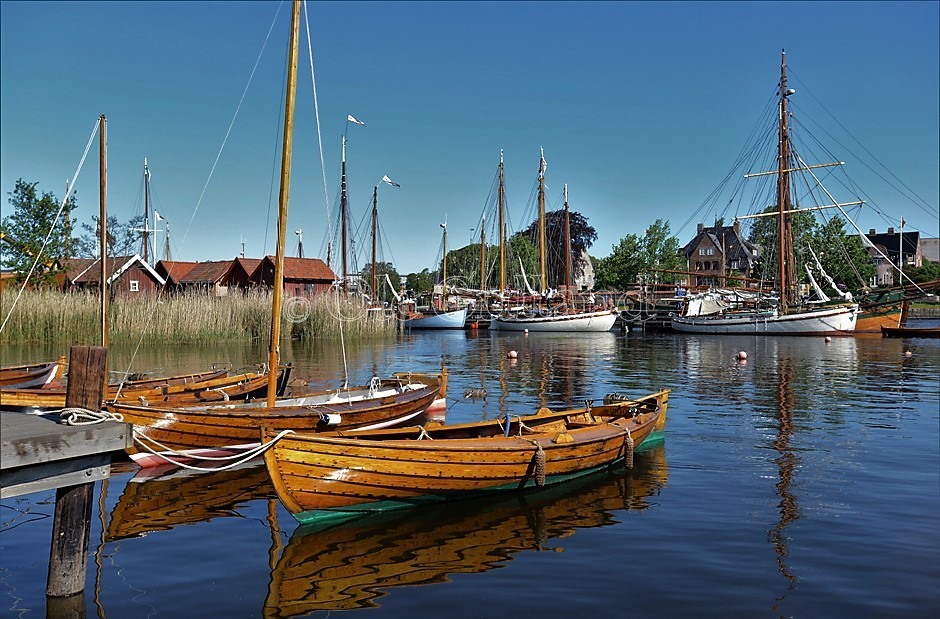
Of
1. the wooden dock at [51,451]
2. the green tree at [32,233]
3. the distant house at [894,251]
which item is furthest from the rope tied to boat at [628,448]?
the distant house at [894,251]

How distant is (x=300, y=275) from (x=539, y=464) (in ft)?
194

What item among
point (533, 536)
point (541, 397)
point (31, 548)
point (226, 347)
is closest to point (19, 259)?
point (226, 347)

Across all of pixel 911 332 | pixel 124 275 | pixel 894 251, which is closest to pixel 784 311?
pixel 911 332

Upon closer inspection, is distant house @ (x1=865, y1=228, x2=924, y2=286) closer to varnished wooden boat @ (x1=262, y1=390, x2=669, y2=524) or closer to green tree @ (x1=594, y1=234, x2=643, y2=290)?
green tree @ (x1=594, y1=234, x2=643, y2=290)

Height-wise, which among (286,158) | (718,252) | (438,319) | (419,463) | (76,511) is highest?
(718,252)

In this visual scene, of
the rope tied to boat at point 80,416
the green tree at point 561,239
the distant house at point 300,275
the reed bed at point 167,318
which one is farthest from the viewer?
the green tree at point 561,239

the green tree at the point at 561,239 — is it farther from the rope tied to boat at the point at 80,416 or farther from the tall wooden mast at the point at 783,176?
the rope tied to boat at the point at 80,416

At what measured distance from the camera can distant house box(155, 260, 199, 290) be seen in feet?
226

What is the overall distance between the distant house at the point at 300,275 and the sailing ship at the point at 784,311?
31.8 metres

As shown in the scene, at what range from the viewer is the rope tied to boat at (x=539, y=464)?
11656mm

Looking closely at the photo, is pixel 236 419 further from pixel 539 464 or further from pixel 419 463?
pixel 539 464

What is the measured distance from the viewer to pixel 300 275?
68438 mm

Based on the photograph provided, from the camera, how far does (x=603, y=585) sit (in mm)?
8727

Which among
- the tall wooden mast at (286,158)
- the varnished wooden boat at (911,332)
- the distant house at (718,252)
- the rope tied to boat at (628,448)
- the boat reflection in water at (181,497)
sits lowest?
the boat reflection in water at (181,497)
